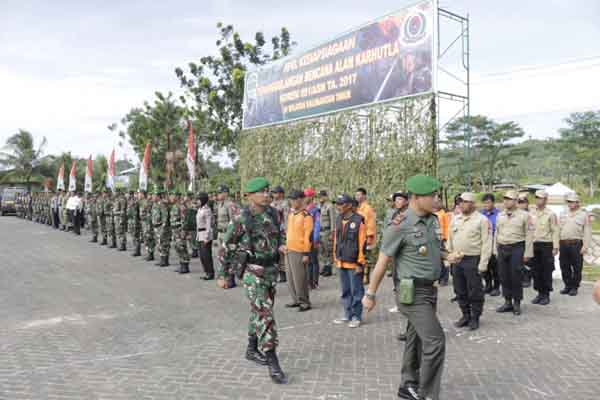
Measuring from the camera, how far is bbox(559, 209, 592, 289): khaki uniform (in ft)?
26.0

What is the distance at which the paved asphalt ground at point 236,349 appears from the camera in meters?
4.09

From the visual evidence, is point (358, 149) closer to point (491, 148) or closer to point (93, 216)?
point (93, 216)

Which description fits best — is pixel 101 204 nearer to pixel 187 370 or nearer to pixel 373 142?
pixel 373 142

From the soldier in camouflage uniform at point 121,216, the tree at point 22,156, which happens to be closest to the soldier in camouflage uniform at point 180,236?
the soldier in camouflage uniform at point 121,216

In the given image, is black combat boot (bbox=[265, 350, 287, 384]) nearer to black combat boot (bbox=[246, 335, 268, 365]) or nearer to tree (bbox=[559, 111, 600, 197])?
black combat boot (bbox=[246, 335, 268, 365])

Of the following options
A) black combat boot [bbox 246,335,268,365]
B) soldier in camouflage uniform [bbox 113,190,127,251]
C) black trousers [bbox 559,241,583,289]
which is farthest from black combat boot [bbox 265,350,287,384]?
soldier in camouflage uniform [bbox 113,190,127,251]

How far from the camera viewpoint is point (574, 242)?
7977 millimetres

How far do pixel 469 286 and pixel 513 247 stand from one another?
1.24 metres

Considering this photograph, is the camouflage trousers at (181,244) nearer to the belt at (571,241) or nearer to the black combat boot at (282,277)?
the black combat boot at (282,277)

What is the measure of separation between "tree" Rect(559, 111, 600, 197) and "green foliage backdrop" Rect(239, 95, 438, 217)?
4253cm

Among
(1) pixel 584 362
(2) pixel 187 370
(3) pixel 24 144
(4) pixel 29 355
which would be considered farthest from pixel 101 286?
(3) pixel 24 144

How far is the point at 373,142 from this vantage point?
10898 millimetres

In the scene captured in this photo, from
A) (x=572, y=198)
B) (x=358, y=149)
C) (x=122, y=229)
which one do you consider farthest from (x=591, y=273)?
(x=122, y=229)

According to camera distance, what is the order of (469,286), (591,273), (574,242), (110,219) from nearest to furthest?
(469,286), (574,242), (591,273), (110,219)
